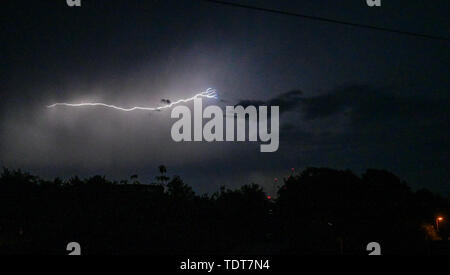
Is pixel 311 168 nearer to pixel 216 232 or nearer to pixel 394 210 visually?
pixel 394 210

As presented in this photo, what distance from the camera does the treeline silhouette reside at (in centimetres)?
1087

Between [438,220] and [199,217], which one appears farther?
[438,220]

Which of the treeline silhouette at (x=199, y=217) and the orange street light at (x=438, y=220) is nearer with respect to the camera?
the treeline silhouette at (x=199, y=217)

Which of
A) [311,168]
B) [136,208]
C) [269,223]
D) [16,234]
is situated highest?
[311,168]

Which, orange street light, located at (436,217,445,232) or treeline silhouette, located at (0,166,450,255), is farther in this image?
orange street light, located at (436,217,445,232)

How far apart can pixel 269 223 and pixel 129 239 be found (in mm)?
19720

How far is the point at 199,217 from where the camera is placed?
16016mm

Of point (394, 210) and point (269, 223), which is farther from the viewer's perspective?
point (269, 223)

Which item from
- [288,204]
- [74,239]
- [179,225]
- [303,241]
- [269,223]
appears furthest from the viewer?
[269,223]

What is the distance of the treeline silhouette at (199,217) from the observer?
428 inches

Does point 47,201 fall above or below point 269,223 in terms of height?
above

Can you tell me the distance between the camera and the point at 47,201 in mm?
11406
